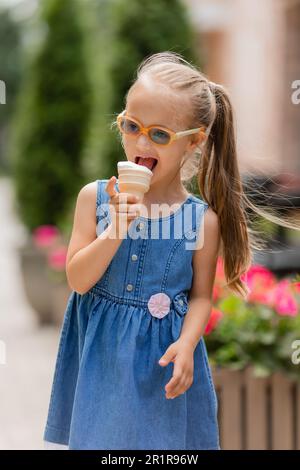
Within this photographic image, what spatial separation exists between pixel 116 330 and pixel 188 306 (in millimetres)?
217

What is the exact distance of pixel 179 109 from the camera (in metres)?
2.10

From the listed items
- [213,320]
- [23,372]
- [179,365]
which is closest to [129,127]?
[179,365]

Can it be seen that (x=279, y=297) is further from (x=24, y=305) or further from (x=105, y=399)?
(x=24, y=305)

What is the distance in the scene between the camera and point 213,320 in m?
3.30

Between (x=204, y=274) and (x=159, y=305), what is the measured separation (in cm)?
17

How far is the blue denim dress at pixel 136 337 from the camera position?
2125 millimetres

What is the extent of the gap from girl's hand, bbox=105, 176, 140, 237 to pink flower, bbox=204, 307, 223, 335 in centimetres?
139

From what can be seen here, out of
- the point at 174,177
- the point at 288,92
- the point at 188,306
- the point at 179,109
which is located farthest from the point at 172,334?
the point at 288,92

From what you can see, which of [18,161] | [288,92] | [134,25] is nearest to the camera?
[134,25]

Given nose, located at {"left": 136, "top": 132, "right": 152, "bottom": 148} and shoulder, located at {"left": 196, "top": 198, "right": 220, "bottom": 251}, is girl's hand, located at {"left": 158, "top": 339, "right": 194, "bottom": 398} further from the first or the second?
nose, located at {"left": 136, "top": 132, "right": 152, "bottom": 148}

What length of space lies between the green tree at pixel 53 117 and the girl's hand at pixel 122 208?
6.11 m

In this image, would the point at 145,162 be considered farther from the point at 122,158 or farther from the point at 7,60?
the point at 7,60

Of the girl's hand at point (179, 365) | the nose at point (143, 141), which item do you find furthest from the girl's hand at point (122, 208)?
the girl's hand at point (179, 365)

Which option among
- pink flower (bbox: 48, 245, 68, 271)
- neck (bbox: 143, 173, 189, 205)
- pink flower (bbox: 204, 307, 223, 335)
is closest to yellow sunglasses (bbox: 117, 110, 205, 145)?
neck (bbox: 143, 173, 189, 205)
